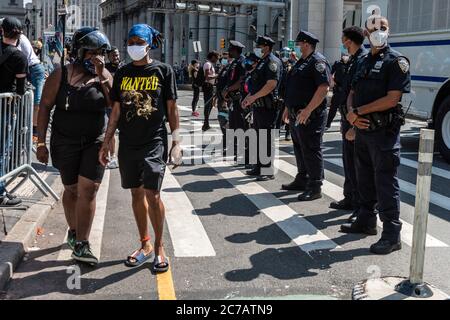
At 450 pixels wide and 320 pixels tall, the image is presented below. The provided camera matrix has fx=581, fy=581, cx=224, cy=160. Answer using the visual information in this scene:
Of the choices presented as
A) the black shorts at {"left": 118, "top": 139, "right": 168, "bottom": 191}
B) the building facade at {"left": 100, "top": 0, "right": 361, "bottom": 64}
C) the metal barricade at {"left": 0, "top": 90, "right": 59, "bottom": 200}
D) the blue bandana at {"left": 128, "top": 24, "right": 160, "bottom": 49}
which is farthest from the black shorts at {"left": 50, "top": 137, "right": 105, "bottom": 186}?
the building facade at {"left": 100, "top": 0, "right": 361, "bottom": 64}

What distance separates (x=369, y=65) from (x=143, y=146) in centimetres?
228

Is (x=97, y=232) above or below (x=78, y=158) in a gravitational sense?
below

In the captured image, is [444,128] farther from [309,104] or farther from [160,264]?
[160,264]

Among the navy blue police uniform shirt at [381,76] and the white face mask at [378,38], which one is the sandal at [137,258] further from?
the white face mask at [378,38]

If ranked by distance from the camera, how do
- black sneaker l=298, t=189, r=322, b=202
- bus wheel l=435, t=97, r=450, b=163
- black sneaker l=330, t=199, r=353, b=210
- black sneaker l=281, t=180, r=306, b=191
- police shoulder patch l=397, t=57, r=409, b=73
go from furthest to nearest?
bus wheel l=435, t=97, r=450, b=163
black sneaker l=281, t=180, r=306, b=191
black sneaker l=298, t=189, r=322, b=202
black sneaker l=330, t=199, r=353, b=210
police shoulder patch l=397, t=57, r=409, b=73

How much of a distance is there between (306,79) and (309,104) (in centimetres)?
37

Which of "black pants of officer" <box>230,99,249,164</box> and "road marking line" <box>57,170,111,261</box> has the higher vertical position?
"black pants of officer" <box>230,99,249,164</box>

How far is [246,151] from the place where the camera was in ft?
33.1

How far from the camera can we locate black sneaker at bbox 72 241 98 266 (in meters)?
4.99

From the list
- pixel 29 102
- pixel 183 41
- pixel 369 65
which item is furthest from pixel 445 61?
pixel 183 41

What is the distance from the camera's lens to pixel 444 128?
10.6m

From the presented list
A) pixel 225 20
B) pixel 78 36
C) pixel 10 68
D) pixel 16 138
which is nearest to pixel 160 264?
pixel 78 36

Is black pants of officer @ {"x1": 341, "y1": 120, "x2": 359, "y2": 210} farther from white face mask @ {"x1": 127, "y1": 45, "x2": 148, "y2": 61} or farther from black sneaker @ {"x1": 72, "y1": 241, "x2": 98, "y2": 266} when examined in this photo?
black sneaker @ {"x1": 72, "y1": 241, "x2": 98, "y2": 266}

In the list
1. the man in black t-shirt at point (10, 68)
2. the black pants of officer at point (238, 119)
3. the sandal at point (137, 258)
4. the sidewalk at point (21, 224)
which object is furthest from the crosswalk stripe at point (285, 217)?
the man in black t-shirt at point (10, 68)
